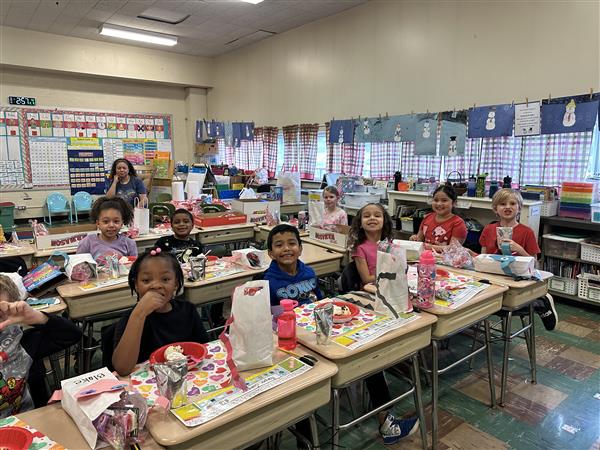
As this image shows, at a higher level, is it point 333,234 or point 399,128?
point 399,128

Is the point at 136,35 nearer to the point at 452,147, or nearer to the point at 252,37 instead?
the point at 252,37

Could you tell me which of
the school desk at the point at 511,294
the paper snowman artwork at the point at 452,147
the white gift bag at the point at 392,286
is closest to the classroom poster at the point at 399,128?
the paper snowman artwork at the point at 452,147

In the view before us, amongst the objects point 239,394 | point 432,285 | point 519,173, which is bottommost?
point 239,394

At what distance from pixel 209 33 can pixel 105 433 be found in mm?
7971

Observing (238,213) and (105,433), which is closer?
(105,433)

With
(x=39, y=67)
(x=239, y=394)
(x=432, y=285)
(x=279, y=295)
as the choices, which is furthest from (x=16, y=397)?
(x=39, y=67)

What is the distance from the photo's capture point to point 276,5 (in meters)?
6.20

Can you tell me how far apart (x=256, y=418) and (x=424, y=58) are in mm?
5340

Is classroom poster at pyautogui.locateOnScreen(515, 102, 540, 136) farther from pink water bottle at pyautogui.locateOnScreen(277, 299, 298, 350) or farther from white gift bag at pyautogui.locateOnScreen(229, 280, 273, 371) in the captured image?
white gift bag at pyautogui.locateOnScreen(229, 280, 273, 371)

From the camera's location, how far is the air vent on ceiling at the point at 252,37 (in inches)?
301

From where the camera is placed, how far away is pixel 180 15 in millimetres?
6711

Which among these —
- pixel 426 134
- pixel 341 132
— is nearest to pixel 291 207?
pixel 341 132

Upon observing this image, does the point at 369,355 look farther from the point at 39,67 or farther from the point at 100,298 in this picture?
the point at 39,67

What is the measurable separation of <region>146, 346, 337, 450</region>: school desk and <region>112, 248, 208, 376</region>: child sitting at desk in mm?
437
